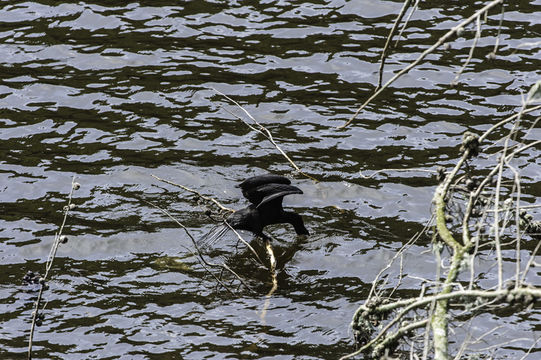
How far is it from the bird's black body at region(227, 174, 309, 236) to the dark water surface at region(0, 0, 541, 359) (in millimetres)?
393

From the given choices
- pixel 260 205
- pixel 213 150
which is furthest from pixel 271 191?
pixel 213 150

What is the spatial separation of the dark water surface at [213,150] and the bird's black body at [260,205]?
39 cm

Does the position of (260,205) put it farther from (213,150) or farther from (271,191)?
(213,150)

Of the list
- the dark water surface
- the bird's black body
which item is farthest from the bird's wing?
the dark water surface

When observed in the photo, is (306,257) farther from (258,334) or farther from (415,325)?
(415,325)

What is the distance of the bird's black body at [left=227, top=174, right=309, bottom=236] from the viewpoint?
7699 mm

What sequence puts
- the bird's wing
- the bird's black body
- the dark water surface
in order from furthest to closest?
the bird's black body < the bird's wing < the dark water surface

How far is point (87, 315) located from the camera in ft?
22.8

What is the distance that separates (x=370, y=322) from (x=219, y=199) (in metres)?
3.43

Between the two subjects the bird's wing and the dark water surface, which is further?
the bird's wing

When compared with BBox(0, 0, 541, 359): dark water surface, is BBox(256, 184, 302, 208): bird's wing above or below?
above

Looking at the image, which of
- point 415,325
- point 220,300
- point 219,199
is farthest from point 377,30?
point 415,325

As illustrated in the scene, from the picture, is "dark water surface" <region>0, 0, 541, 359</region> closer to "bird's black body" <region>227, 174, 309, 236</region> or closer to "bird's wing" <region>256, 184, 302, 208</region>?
"bird's black body" <region>227, 174, 309, 236</region>

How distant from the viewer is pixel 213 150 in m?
9.68
